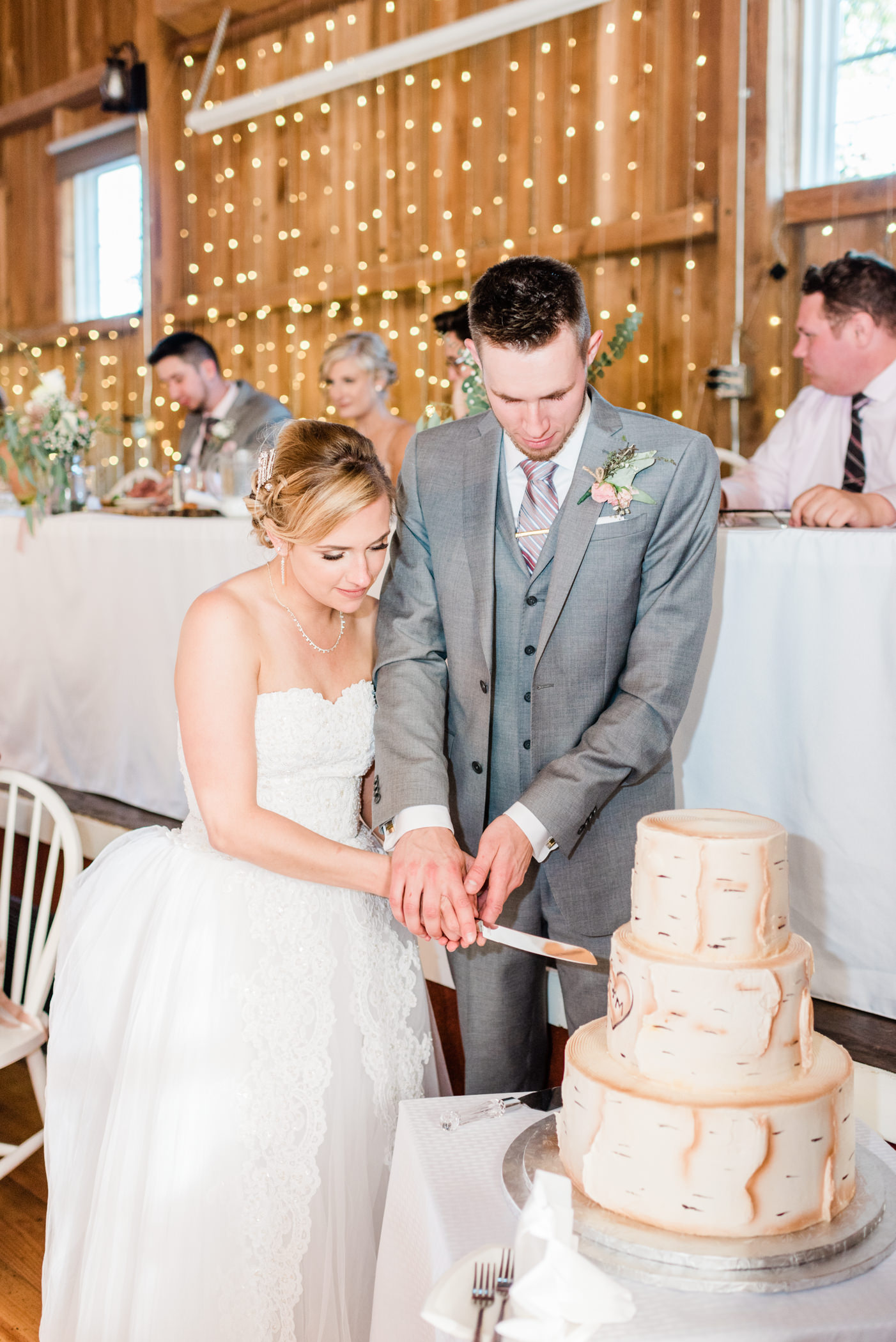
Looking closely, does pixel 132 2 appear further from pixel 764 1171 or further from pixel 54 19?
pixel 764 1171

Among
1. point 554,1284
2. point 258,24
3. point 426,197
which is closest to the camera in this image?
point 554,1284

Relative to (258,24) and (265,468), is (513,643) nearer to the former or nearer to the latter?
(265,468)

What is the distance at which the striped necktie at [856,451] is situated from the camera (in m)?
2.87

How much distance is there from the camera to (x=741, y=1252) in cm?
87

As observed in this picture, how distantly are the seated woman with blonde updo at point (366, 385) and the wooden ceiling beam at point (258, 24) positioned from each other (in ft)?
7.95

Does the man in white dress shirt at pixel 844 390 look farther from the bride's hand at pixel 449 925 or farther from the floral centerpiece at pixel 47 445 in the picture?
the floral centerpiece at pixel 47 445

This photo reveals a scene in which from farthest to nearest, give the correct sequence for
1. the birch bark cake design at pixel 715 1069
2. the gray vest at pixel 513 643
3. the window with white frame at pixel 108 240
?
the window with white frame at pixel 108 240, the gray vest at pixel 513 643, the birch bark cake design at pixel 715 1069

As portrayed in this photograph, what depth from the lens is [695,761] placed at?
194cm

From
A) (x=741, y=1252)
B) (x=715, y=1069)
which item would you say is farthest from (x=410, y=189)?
(x=741, y=1252)

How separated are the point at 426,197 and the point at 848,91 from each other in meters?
1.96

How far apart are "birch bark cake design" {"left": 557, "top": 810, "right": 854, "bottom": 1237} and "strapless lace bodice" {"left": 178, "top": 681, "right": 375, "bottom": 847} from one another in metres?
0.81

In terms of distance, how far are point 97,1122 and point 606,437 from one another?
1.23m

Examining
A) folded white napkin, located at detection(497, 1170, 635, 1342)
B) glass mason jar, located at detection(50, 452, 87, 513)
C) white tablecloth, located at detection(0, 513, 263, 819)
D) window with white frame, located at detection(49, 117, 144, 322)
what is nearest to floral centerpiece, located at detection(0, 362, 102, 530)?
glass mason jar, located at detection(50, 452, 87, 513)

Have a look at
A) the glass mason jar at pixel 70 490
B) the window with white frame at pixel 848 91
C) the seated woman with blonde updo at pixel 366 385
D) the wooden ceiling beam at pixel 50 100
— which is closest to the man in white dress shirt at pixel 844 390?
the window with white frame at pixel 848 91
